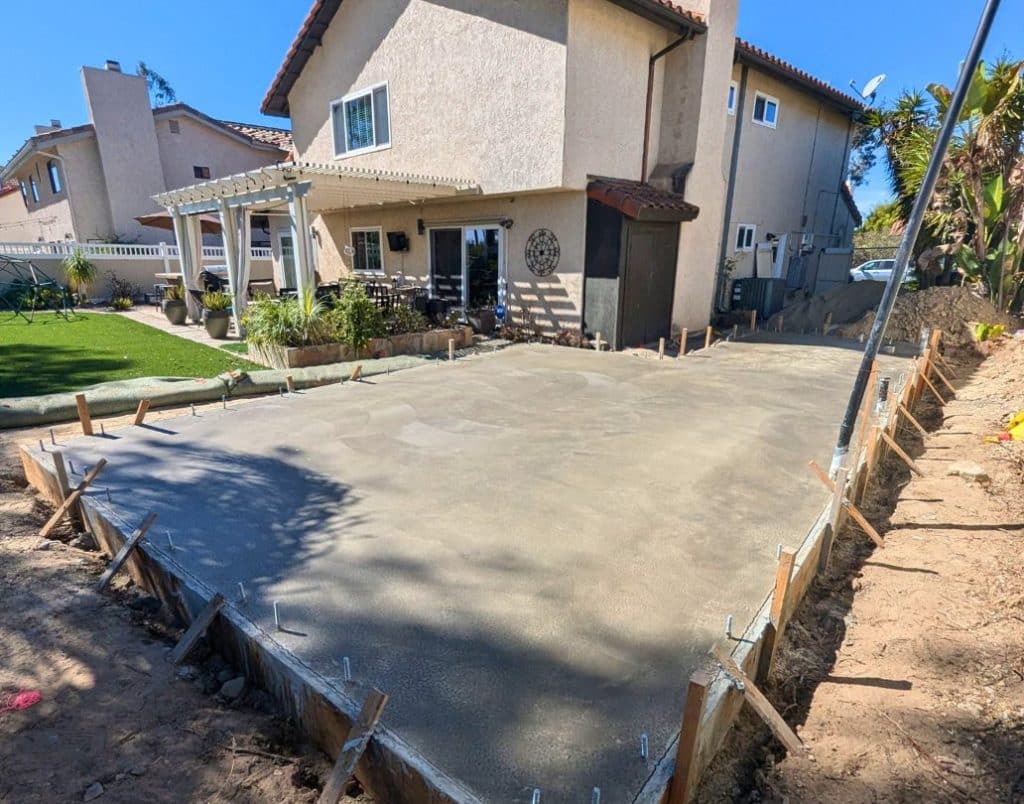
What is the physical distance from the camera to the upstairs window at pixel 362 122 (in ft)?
44.2

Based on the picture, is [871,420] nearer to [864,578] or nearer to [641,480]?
[864,578]

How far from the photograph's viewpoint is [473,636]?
9.41 feet

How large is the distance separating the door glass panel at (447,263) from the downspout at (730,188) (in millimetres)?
6765

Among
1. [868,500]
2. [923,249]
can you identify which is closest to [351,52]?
[868,500]

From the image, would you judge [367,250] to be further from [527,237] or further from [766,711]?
[766,711]

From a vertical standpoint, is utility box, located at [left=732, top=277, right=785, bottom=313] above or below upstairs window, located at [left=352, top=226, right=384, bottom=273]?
below

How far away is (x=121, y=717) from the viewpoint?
8.47 ft

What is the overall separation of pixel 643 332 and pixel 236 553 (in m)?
9.58

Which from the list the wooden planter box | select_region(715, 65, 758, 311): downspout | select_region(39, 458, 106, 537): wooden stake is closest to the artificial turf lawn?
the wooden planter box

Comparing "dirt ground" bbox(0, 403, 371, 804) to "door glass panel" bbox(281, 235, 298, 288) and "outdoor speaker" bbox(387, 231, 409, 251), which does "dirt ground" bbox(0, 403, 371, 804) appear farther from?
"door glass panel" bbox(281, 235, 298, 288)

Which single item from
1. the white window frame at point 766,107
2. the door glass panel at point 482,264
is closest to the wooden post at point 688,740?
the door glass panel at point 482,264

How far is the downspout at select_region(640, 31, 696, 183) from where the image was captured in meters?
10.8

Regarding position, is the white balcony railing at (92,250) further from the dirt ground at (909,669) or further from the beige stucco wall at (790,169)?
the dirt ground at (909,669)

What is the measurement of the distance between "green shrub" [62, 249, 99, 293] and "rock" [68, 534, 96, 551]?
1685cm
